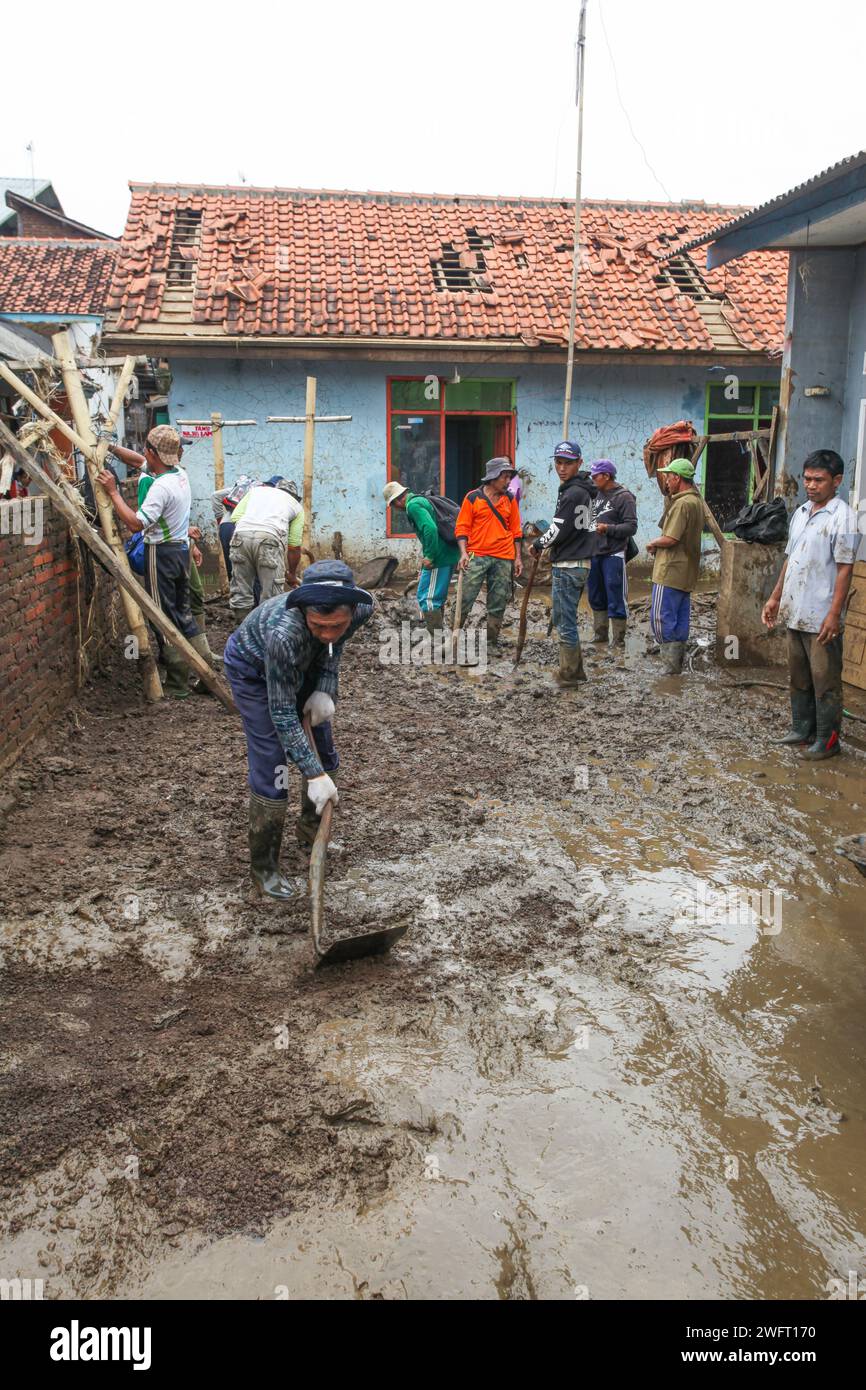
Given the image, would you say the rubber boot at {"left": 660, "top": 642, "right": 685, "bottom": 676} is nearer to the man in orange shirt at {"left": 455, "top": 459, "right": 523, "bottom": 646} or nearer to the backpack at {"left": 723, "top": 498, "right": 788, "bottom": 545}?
the backpack at {"left": 723, "top": 498, "right": 788, "bottom": 545}

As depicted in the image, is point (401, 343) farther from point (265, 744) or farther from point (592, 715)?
point (265, 744)

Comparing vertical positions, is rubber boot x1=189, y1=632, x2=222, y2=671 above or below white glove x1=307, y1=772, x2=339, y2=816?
below

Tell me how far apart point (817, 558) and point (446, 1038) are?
4.02m

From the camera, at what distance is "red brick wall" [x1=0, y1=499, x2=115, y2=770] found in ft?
19.1

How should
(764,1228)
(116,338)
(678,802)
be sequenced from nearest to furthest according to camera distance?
(764,1228), (678,802), (116,338)

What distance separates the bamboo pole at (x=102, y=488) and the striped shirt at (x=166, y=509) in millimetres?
239

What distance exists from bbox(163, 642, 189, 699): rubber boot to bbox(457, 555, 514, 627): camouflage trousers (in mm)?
2950

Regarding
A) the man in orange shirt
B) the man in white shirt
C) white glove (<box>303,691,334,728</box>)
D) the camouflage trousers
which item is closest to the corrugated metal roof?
the man in white shirt

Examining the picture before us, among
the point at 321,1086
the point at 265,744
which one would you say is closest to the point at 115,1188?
the point at 321,1086

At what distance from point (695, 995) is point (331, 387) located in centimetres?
1187

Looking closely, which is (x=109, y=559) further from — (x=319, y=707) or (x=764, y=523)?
(x=764, y=523)

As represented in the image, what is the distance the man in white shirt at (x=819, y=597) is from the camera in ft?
19.7

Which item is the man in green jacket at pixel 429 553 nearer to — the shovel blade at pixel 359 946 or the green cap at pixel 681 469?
the green cap at pixel 681 469

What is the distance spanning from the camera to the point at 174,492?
294 inches
